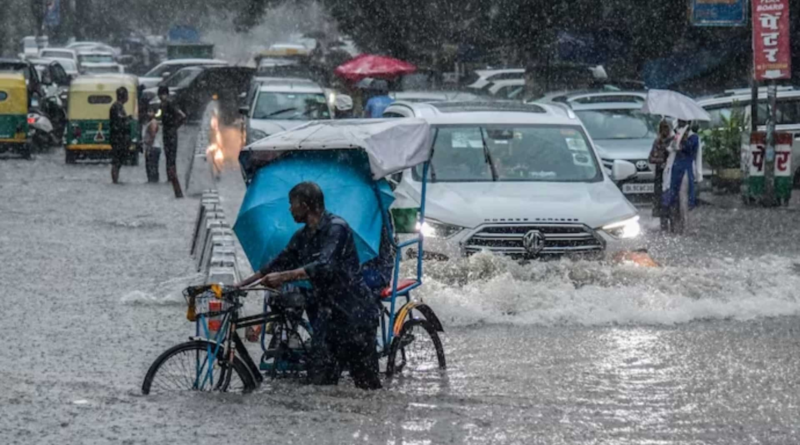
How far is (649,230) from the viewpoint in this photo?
19.5 metres

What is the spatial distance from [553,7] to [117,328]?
23.3 meters

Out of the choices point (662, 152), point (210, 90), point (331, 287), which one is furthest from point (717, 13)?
point (210, 90)

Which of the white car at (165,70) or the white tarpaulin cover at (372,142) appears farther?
the white car at (165,70)

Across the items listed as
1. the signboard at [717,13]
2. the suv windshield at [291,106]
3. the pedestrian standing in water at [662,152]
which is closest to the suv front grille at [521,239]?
the pedestrian standing in water at [662,152]

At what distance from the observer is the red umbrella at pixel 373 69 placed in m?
32.8

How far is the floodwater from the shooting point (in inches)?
313

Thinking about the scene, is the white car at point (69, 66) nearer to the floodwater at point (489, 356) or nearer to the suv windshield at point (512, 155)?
the floodwater at point (489, 356)

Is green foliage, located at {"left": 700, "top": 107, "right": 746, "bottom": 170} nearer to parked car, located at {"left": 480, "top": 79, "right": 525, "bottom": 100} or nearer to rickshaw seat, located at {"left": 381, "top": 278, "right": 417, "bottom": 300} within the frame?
parked car, located at {"left": 480, "top": 79, "right": 525, "bottom": 100}

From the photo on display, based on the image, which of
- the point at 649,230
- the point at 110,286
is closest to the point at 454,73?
the point at 649,230

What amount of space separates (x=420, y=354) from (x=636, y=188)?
40.3 feet

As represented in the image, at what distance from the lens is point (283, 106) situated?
1137 inches

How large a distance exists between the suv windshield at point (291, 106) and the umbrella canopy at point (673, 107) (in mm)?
10794

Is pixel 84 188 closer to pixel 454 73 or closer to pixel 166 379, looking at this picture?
pixel 166 379

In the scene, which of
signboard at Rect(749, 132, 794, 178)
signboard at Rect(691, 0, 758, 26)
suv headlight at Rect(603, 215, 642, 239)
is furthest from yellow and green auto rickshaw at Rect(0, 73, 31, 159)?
suv headlight at Rect(603, 215, 642, 239)
